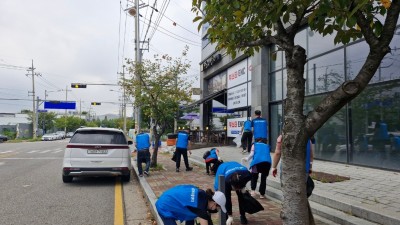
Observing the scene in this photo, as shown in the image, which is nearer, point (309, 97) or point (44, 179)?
point (44, 179)

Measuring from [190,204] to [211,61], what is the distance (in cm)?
2038

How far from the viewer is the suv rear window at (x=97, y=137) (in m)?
9.95

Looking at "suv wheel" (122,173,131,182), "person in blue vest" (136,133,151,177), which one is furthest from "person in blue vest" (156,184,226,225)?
"person in blue vest" (136,133,151,177)

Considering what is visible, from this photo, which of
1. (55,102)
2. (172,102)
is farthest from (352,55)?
(55,102)

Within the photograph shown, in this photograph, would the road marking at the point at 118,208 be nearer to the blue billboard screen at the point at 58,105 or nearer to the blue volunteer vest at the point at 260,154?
the blue volunteer vest at the point at 260,154

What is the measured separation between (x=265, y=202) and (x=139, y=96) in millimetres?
6664

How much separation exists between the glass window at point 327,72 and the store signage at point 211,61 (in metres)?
9.88

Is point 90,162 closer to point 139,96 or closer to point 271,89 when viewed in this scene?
point 139,96

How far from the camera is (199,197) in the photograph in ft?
12.7

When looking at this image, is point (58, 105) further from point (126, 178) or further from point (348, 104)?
point (348, 104)

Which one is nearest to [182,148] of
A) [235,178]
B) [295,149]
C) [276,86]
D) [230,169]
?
[276,86]

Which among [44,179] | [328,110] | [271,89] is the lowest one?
[44,179]

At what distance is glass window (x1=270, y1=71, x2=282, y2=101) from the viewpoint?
15.2m

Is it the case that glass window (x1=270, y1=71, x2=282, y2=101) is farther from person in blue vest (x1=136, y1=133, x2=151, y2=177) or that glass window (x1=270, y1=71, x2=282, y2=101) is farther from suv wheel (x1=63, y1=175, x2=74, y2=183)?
suv wheel (x1=63, y1=175, x2=74, y2=183)
